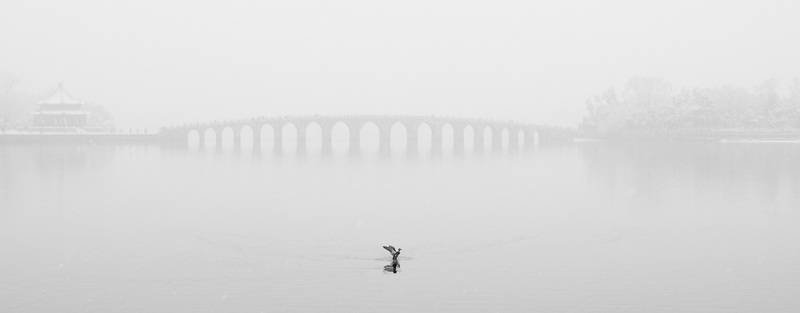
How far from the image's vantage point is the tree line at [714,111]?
234 feet

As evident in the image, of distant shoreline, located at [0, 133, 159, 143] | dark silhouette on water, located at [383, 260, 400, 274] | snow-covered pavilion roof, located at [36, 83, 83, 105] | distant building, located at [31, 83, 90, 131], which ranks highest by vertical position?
snow-covered pavilion roof, located at [36, 83, 83, 105]

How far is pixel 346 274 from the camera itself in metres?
15.1

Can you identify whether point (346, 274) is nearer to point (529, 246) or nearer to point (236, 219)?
point (529, 246)

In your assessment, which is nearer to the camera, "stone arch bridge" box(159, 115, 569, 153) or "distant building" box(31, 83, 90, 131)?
"distant building" box(31, 83, 90, 131)

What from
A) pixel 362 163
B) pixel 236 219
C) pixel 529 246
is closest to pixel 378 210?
pixel 236 219

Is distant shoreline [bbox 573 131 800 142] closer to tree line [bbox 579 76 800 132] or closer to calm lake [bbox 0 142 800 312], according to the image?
tree line [bbox 579 76 800 132]

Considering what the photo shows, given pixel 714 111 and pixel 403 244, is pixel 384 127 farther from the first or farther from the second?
pixel 403 244

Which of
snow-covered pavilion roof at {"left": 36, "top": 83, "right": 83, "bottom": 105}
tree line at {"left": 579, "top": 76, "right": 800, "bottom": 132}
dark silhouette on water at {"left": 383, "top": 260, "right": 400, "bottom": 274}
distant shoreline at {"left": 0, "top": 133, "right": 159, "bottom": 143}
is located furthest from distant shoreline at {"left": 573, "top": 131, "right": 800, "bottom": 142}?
dark silhouette on water at {"left": 383, "top": 260, "right": 400, "bottom": 274}

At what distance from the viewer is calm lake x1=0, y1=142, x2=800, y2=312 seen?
1341 centimetres

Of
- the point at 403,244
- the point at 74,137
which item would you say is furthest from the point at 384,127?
the point at 403,244

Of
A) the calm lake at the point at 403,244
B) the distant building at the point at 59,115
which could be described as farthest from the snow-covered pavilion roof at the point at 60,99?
the calm lake at the point at 403,244

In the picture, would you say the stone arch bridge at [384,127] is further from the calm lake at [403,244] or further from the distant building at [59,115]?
the calm lake at [403,244]

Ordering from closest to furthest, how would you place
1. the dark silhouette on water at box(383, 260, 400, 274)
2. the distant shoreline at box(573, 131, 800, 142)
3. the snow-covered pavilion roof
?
the dark silhouette on water at box(383, 260, 400, 274) → the distant shoreline at box(573, 131, 800, 142) → the snow-covered pavilion roof

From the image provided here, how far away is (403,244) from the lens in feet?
59.8
